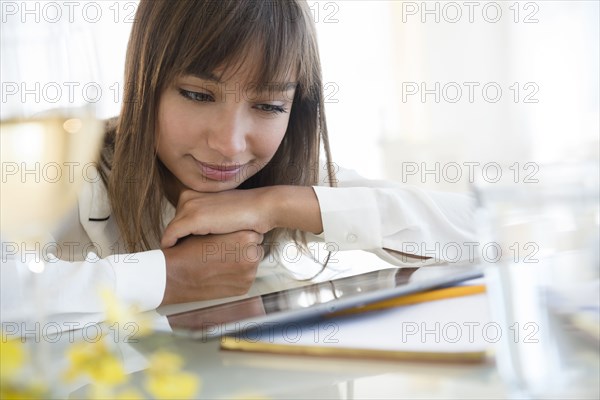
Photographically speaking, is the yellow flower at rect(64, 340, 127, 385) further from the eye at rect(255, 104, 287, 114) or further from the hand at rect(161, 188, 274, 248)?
the eye at rect(255, 104, 287, 114)

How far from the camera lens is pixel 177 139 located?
95cm

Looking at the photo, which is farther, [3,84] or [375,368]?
[3,84]

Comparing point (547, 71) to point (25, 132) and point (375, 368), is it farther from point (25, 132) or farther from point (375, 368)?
point (375, 368)

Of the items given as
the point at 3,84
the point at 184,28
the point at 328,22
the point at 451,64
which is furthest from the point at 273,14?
the point at 451,64

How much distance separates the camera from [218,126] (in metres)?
0.90

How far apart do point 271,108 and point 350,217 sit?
0.18 metres

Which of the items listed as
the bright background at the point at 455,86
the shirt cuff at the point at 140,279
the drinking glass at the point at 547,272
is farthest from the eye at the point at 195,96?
the bright background at the point at 455,86

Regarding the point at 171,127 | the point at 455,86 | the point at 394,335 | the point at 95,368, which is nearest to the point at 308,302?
the point at 394,335

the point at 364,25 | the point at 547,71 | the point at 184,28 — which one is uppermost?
the point at 184,28

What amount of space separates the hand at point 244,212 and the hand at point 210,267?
0.6 inches

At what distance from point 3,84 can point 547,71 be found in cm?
213

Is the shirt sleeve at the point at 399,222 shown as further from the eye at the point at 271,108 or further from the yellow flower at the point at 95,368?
the yellow flower at the point at 95,368

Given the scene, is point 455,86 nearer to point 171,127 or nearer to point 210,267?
point 171,127

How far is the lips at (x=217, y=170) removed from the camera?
0.95 m
